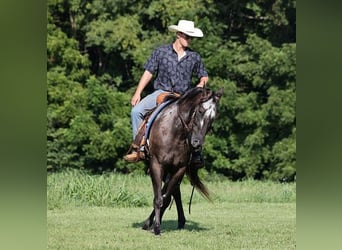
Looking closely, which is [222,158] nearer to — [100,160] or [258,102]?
[258,102]

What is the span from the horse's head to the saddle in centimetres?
69

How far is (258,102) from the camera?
21469 mm

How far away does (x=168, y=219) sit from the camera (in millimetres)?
9836

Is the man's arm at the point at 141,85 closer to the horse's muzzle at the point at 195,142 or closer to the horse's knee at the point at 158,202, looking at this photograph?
the horse's knee at the point at 158,202

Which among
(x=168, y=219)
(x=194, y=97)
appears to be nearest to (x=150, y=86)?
(x=168, y=219)

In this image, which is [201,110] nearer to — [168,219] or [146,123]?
[146,123]

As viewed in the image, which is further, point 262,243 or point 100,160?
point 100,160

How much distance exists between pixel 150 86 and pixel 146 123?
13.8 metres

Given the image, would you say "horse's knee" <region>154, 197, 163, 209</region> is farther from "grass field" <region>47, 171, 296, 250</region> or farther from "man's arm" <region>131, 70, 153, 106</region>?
"man's arm" <region>131, 70, 153, 106</region>

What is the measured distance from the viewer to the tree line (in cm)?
2072

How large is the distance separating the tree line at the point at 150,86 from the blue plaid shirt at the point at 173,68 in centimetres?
1250
